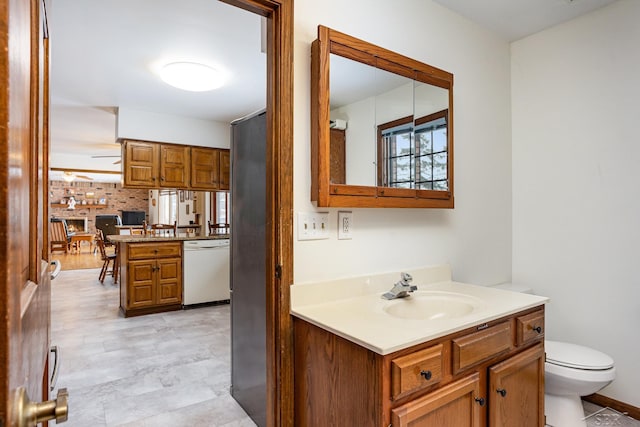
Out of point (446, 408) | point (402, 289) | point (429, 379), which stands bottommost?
point (446, 408)

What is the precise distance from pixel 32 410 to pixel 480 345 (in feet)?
4.58

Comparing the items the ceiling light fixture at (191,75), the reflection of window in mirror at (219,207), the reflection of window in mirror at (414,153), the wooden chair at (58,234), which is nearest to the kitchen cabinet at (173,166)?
the reflection of window in mirror at (219,207)

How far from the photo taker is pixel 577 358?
1895mm

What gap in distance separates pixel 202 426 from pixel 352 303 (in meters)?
1.28

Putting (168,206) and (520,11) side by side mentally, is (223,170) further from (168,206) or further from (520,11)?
(520,11)

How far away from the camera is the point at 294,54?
5.09 feet

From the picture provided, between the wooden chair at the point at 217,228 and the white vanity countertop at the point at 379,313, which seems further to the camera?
the wooden chair at the point at 217,228

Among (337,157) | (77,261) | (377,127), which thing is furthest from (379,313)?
(77,261)

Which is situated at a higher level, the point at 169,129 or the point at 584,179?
the point at 169,129

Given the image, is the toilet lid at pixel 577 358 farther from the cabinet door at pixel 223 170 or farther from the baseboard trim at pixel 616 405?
the cabinet door at pixel 223 170

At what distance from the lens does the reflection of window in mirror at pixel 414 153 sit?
182 cm

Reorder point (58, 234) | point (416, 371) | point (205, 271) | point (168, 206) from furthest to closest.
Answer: point (58, 234) → point (168, 206) → point (205, 271) → point (416, 371)

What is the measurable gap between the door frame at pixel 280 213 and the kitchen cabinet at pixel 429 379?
55 mm

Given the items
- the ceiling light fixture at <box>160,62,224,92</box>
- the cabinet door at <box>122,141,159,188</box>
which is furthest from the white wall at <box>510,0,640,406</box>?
the cabinet door at <box>122,141,159,188</box>
